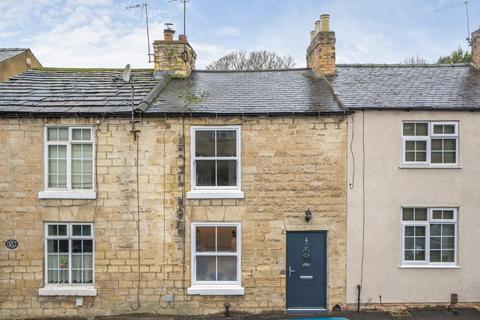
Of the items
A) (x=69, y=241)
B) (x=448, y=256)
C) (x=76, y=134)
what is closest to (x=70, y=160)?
(x=76, y=134)

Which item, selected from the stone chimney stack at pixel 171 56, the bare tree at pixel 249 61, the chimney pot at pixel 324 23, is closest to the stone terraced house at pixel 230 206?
the stone chimney stack at pixel 171 56

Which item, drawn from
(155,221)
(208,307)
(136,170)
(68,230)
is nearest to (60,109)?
(136,170)

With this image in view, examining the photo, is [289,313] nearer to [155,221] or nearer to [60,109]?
[155,221]

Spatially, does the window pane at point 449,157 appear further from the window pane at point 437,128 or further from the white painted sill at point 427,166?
the window pane at point 437,128

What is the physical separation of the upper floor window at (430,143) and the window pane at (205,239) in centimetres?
542

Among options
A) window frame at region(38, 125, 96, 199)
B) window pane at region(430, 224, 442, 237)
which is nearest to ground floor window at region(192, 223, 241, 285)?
window frame at region(38, 125, 96, 199)

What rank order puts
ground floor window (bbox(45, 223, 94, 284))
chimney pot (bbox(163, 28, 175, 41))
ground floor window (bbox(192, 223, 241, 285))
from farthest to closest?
chimney pot (bbox(163, 28, 175, 41)), ground floor window (bbox(192, 223, 241, 285)), ground floor window (bbox(45, 223, 94, 284))

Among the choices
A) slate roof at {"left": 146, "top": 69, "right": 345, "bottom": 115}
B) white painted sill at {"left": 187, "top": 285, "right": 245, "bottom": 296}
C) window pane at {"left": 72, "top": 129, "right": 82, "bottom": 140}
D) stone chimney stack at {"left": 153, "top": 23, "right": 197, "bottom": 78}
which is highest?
stone chimney stack at {"left": 153, "top": 23, "right": 197, "bottom": 78}

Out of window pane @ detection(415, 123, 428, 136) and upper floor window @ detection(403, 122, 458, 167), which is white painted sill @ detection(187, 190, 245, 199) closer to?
upper floor window @ detection(403, 122, 458, 167)

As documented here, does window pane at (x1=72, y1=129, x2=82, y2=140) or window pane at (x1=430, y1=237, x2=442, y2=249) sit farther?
window pane at (x1=430, y1=237, x2=442, y2=249)

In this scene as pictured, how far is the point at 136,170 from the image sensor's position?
8117 mm

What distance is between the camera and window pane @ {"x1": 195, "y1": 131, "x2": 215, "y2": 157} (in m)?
8.27

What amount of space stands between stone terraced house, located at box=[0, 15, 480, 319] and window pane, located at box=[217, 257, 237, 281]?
4 cm

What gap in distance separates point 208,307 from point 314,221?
3.52 metres
